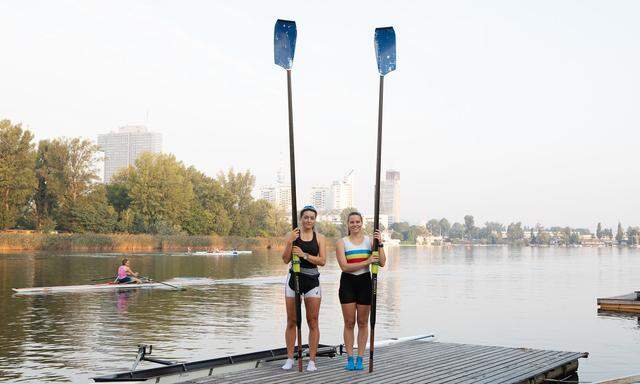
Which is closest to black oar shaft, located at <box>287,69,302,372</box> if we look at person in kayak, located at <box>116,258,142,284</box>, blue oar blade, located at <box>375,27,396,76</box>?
blue oar blade, located at <box>375,27,396,76</box>

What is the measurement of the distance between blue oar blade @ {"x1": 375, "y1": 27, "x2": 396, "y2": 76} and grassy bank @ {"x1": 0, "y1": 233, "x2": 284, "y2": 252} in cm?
7066

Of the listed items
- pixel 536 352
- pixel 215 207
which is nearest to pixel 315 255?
pixel 536 352

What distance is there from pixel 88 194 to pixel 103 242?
18348mm

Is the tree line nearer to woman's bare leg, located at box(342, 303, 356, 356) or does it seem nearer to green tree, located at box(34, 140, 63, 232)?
green tree, located at box(34, 140, 63, 232)

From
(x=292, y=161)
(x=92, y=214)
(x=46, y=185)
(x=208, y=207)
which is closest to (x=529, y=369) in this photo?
(x=292, y=161)

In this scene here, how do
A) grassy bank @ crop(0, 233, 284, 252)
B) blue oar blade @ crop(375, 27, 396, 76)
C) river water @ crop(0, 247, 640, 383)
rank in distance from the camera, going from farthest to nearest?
grassy bank @ crop(0, 233, 284, 252), river water @ crop(0, 247, 640, 383), blue oar blade @ crop(375, 27, 396, 76)

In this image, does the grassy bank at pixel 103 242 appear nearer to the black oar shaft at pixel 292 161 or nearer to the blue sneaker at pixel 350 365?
the black oar shaft at pixel 292 161

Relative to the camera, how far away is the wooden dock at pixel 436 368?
33.7 feet

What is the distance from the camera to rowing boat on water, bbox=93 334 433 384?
33.5ft

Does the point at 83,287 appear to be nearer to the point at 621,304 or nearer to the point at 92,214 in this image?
the point at 621,304

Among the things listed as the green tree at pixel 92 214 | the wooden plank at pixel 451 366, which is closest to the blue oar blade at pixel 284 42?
the wooden plank at pixel 451 366

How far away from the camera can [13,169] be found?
8588 centimetres

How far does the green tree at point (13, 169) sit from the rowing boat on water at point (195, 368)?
81731mm

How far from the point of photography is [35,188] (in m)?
91.8
